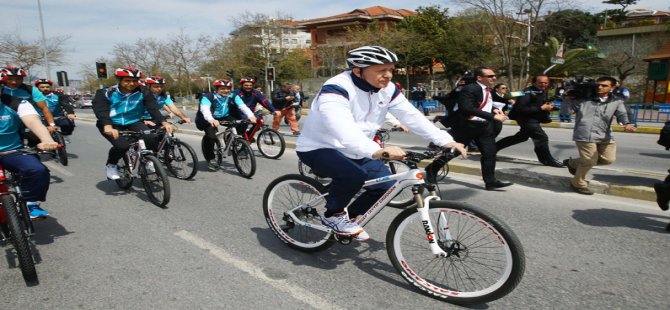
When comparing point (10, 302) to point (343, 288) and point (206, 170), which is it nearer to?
point (343, 288)

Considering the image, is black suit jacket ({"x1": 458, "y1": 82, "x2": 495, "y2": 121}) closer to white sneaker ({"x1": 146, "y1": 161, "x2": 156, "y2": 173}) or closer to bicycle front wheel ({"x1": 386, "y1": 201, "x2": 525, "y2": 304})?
bicycle front wheel ({"x1": 386, "y1": 201, "x2": 525, "y2": 304})

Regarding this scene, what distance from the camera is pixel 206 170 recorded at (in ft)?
26.0

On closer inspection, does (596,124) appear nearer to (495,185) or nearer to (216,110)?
(495,185)

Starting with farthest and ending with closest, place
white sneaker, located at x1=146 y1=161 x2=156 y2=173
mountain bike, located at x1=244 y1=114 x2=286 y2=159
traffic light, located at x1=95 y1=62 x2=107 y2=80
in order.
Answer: traffic light, located at x1=95 y1=62 x2=107 y2=80 < mountain bike, located at x1=244 y1=114 x2=286 y2=159 < white sneaker, located at x1=146 y1=161 x2=156 y2=173

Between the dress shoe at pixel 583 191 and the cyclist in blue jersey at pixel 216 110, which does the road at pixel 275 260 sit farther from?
the cyclist in blue jersey at pixel 216 110

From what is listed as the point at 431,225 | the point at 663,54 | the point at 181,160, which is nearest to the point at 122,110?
the point at 181,160

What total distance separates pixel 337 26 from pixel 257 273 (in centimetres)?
5098

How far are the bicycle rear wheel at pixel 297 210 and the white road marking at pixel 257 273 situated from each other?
0.48 meters

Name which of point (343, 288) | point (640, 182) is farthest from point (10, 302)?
point (640, 182)

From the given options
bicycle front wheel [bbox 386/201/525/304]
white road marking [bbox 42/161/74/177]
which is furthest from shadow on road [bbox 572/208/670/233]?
white road marking [bbox 42/161/74/177]

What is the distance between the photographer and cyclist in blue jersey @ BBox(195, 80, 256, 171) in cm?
774

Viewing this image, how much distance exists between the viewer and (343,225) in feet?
11.0

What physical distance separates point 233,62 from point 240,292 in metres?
44.4

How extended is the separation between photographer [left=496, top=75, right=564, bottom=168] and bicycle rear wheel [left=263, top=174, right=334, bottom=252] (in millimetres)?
5076
